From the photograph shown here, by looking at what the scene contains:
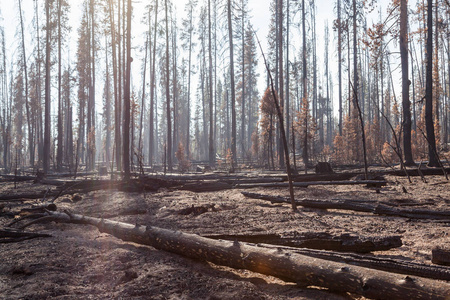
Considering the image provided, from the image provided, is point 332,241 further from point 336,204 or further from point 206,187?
point 206,187

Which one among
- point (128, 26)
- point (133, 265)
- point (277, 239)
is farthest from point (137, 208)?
point (128, 26)

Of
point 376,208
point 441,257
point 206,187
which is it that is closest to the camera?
point 441,257

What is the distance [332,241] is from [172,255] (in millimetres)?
2044

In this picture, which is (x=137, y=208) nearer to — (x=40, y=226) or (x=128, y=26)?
(x=40, y=226)

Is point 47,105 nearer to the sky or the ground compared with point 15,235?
nearer to the sky

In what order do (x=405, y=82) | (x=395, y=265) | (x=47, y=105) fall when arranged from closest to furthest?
(x=395, y=265) → (x=405, y=82) → (x=47, y=105)

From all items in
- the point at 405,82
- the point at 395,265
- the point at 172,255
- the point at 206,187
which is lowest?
the point at 172,255

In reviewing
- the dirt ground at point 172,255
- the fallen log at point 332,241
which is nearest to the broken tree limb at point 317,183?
the dirt ground at point 172,255

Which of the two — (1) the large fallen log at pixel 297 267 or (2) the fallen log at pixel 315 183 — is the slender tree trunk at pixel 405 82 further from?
(1) the large fallen log at pixel 297 267

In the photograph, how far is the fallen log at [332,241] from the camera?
3.41 m

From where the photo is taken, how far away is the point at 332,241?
3.57 metres

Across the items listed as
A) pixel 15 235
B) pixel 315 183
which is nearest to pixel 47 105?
pixel 15 235

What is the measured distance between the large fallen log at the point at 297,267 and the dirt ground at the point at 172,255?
13 centimetres

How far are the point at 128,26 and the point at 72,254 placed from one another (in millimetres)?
12607
